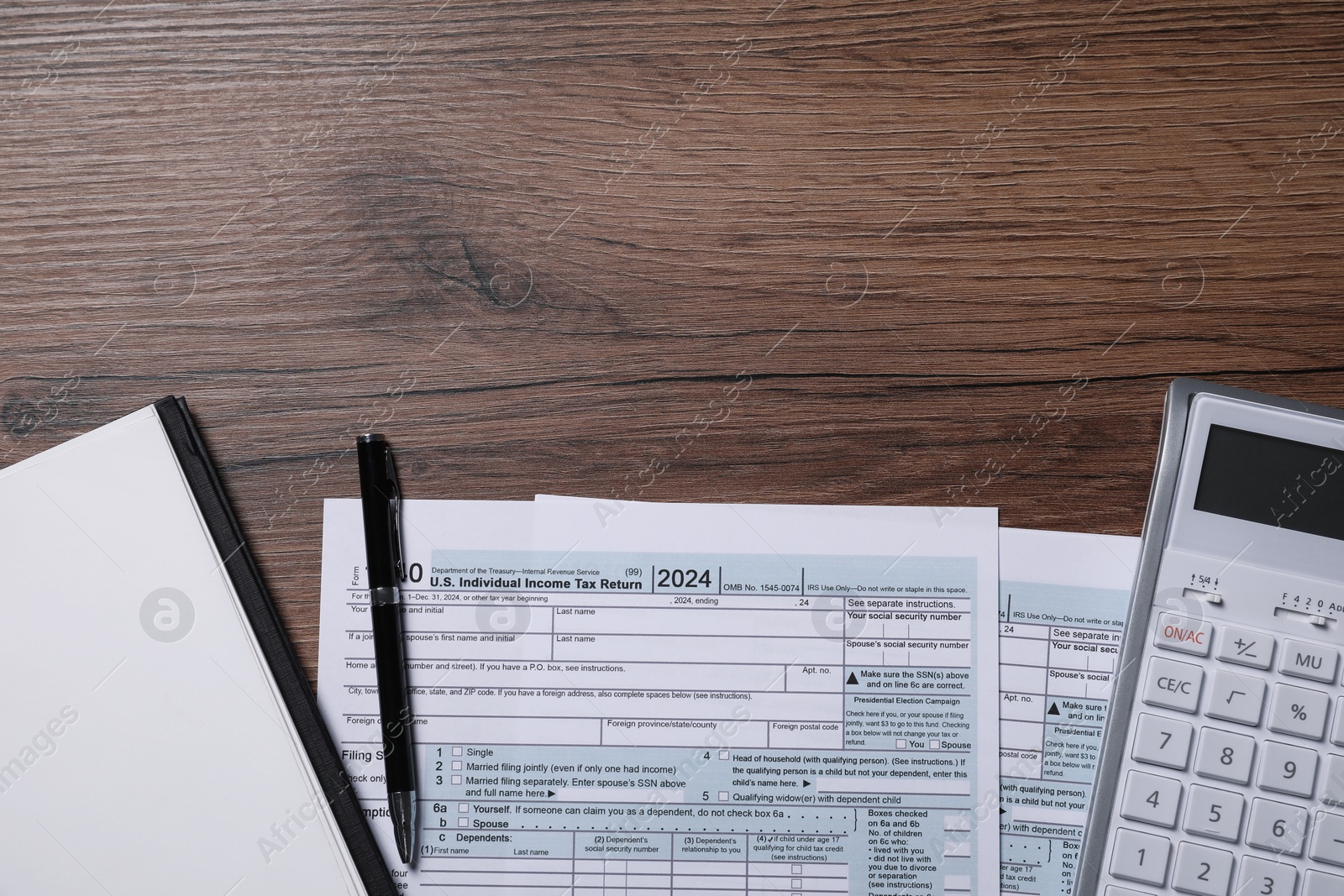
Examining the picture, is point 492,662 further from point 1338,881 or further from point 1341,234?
point 1341,234

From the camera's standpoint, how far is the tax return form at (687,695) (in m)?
0.46

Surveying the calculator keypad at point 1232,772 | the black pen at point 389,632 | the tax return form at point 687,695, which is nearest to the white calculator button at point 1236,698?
the calculator keypad at point 1232,772

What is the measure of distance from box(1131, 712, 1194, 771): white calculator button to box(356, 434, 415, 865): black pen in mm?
424

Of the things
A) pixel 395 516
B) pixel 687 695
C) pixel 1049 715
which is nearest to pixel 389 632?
pixel 395 516

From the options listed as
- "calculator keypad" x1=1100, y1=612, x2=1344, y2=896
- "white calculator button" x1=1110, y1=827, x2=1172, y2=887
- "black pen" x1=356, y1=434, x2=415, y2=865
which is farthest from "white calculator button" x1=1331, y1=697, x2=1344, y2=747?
"black pen" x1=356, y1=434, x2=415, y2=865

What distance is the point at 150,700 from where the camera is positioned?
1.45ft

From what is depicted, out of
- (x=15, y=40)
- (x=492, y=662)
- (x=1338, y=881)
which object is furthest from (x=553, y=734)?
(x=15, y=40)

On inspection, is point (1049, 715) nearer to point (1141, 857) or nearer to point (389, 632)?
point (1141, 857)

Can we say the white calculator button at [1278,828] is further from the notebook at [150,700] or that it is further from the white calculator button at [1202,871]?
the notebook at [150,700]

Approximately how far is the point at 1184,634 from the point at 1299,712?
7cm

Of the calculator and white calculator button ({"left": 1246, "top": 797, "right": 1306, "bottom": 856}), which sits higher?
the calculator

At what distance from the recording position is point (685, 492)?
18.5 inches

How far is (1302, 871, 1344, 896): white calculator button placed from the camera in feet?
1.34

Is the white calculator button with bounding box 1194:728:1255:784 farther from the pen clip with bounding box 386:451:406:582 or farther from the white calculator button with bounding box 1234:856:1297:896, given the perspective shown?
the pen clip with bounding box 386:451:406:582
